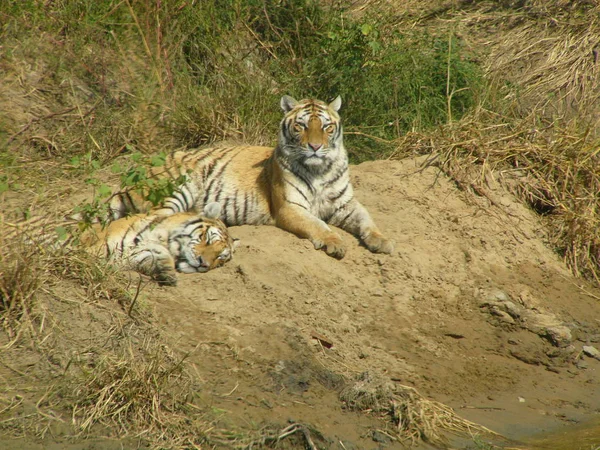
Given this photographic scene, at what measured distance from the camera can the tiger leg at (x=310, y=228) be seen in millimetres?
5945

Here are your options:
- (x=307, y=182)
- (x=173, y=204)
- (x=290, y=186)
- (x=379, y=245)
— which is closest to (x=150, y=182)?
(x=173, y=204)

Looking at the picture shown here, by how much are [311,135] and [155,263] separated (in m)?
1.77

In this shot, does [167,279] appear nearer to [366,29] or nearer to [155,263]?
[155,263]

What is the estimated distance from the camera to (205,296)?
17.2 ft

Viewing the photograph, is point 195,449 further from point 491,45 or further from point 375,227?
point 491,45

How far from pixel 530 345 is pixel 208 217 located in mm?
2342

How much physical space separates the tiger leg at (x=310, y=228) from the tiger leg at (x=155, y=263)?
105 centimetres

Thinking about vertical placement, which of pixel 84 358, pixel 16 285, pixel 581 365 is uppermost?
pixel 16 285

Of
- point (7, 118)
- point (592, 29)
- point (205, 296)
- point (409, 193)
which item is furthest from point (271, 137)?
point (592, 29)

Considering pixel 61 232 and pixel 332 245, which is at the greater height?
pixel 61 232

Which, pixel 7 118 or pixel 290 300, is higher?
pixel 7 118

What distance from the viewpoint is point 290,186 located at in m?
6.45

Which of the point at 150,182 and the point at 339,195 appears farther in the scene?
the point at 339,195

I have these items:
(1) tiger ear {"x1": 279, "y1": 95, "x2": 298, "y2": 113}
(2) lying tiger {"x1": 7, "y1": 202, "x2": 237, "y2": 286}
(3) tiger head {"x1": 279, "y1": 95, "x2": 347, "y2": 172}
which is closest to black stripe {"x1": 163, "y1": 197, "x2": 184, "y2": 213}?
(2) lying tiger {"x1": 7, "y1": 202, "x2": 237, "y2": 286}
